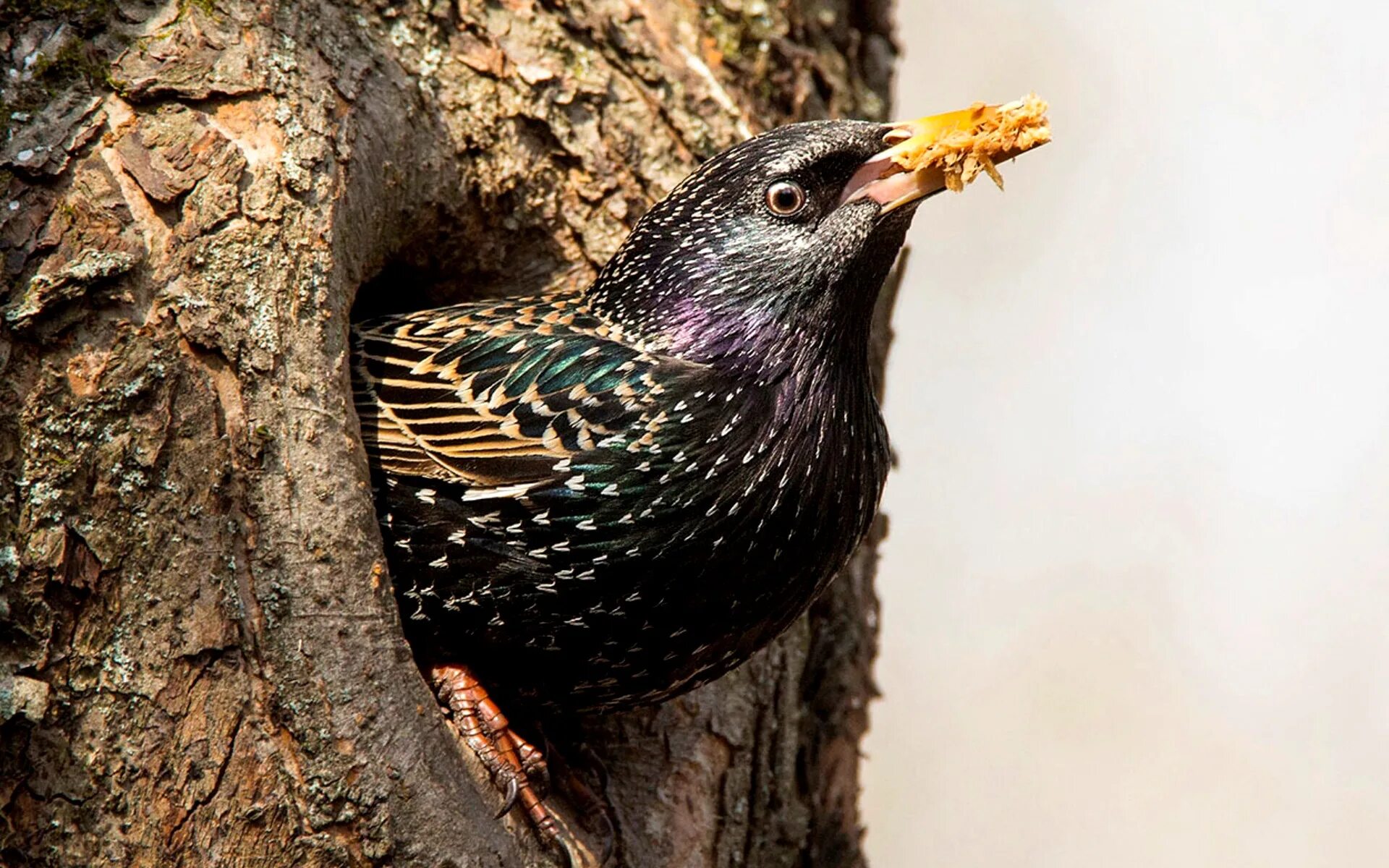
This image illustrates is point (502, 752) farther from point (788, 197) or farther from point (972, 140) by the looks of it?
point (972, 140)

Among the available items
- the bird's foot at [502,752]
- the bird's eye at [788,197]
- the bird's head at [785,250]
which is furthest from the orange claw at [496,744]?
the bird's eye at [788,197]

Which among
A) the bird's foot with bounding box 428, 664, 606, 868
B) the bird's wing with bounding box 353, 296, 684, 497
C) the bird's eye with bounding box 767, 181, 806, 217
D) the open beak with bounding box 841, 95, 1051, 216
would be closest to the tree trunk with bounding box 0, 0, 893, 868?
the bird's foot with bounding box 428, 664, 606, 868

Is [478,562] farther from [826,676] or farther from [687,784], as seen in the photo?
[826,676]

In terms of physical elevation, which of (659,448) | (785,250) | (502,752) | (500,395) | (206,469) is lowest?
(502,752)

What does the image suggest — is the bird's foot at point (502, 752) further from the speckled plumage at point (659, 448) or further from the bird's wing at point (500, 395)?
the bird's wing at point (500, 395)

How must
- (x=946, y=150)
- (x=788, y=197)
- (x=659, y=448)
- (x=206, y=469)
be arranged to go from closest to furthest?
(x=206, y=469)
(x=659, y=448)
(x=946, y=150)
(x=788, y=197)

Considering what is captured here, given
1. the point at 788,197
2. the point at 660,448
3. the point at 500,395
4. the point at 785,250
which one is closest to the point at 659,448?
the point at 660,448

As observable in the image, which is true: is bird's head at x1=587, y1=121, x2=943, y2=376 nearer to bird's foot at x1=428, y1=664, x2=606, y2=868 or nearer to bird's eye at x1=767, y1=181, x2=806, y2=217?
bird's eye at x1=767, y1=181, x2=806, y2=217
